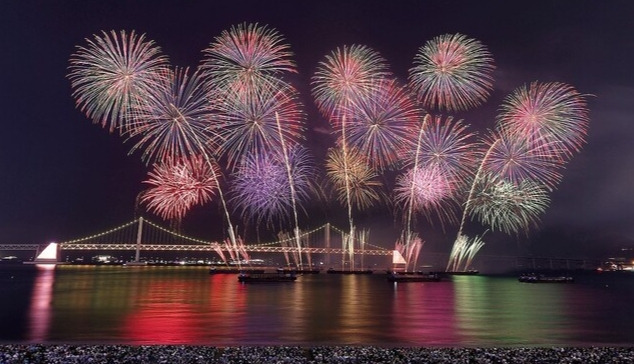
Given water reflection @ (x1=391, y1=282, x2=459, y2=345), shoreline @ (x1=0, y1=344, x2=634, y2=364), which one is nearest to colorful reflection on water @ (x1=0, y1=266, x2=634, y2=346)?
water reflection @ (x1=391, y1=282, x2=459, y2=345)

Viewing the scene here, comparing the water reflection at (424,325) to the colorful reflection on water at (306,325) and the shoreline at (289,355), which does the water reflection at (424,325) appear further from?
the shoreline at (289,355)

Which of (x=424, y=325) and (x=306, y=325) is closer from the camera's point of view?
(x=306, y=325)

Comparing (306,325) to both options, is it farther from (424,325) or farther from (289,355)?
(289,355)

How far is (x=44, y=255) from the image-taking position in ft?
565

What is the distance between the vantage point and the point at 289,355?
14922mm

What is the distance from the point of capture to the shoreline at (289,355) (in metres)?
14.4

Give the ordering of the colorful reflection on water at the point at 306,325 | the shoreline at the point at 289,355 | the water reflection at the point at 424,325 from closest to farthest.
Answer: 1. the shoreline at the point at 289,355
2. the colorful reflection on water at the point at 306,325
3. the water reflection at the point at 424,325

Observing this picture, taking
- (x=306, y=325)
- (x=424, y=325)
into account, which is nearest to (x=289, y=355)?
(x=306, y=325)

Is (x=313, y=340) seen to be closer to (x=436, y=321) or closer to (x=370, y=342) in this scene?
(x=370, y=342)

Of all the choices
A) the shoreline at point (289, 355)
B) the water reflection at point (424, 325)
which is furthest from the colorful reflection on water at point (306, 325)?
the shoreline at point (289, 355)

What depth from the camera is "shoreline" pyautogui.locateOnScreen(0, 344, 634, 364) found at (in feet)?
47.2

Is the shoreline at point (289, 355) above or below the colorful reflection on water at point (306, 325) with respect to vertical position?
above

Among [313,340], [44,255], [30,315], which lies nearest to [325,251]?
[44,255]

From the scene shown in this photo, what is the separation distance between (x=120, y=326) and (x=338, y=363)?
15.9 m
